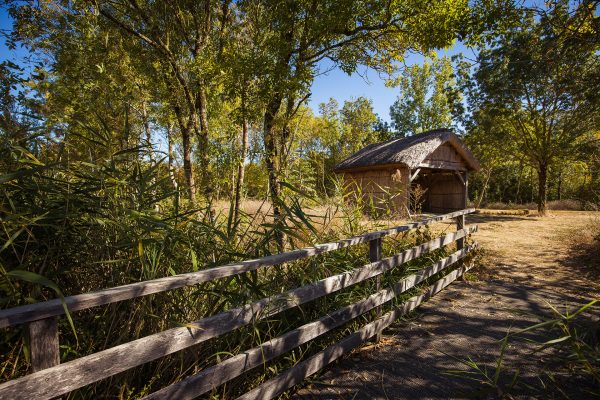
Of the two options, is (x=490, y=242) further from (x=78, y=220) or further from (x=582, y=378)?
(x=78, y=220)

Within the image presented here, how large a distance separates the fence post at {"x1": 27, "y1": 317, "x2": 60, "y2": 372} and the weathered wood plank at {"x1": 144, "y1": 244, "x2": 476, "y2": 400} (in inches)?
19.2

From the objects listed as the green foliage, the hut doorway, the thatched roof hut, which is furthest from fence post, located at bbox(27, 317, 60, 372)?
the hut doorway

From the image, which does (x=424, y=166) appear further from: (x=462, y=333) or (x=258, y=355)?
(x=258, y=355)

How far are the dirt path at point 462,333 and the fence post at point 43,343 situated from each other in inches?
66.8

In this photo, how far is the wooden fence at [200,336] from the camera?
1150mm

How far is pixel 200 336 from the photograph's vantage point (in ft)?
5.50

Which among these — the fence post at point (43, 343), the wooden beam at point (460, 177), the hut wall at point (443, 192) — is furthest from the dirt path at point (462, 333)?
the hut wall at point (443, 192)

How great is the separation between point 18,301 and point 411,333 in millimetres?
3234

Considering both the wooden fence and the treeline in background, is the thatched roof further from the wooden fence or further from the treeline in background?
the wooden fence

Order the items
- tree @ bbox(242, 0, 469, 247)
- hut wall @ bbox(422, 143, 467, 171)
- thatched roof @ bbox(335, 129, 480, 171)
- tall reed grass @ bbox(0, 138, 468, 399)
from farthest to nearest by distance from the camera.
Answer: hut wall @ bbox(422, 143, 467, 171), thatched roof @ bbox(335, 129, 480, 171), tree @ bbox(242, 0, 469, 247), tall reed grass @ bbox(0, 138, 468, 399)

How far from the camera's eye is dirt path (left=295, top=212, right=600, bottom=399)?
93.6 inches

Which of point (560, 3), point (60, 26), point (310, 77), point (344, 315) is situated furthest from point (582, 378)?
point (60, 26)

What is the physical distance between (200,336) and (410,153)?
43.6ft

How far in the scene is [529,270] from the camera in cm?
561
